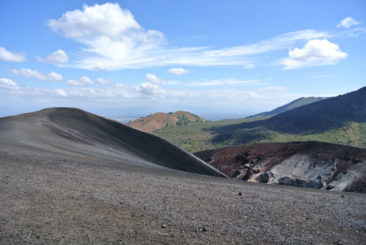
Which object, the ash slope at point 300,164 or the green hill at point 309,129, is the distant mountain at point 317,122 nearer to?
the green hill at point 309,129

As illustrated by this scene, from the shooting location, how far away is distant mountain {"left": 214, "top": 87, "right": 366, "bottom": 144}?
7919 cm

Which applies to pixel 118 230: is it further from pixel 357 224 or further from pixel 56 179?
pixel 357 224

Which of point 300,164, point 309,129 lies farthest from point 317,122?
point 300,164

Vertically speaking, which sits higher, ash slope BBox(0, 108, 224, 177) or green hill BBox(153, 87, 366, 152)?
green hill BBox(153, 87, 366, 152)

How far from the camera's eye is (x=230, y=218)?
317 inches

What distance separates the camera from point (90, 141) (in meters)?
24.6

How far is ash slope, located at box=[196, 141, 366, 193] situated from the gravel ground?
16047 mm

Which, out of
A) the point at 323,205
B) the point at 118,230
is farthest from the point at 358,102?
the point at 118,230

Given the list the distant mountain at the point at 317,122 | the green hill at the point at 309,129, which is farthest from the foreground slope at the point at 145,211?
the distant mountain at the point at 317,122

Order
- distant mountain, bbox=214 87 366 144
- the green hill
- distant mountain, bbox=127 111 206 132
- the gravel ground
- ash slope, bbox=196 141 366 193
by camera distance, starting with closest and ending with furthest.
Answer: the gravel ground
ash slope, bbox=196 141 366 193
the green hill
distant mountain, bbox=214 87 366 144
distant mountain, bbox=127 111 206 132

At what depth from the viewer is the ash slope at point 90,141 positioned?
1938 cm

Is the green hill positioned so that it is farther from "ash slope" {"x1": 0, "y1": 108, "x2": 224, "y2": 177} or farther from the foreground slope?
the foreground slope

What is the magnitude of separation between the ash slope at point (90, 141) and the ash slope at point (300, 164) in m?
6.62

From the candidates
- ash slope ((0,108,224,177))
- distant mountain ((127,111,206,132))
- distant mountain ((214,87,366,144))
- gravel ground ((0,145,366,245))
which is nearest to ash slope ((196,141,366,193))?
ash slope ((0,108,224,177))
